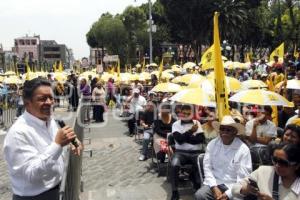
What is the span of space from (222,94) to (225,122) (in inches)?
40.7

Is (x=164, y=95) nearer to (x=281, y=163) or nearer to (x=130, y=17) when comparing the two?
(x=281, y=163)

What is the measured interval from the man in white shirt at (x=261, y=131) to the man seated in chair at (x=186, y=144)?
0.82m

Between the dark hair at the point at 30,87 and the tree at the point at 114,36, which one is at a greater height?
the tree at the point at 114,36

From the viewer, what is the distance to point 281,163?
4.12 m

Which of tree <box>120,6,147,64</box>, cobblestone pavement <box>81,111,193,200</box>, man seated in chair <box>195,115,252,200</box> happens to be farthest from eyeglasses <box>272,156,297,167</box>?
tree <box>120,6,147,64</box>

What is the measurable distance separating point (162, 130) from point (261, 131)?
2395mm

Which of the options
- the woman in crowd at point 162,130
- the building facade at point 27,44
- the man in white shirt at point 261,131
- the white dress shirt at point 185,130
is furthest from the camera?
the building facade at point 27,44

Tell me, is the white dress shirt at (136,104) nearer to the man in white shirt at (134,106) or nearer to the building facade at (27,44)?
the man in white shirt at (134,106)

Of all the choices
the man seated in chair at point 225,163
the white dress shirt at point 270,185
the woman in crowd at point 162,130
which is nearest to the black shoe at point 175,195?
the man seated in chair at point 225,163

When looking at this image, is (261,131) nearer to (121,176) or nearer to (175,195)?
(175,195)

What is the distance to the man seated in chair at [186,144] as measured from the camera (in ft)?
24.2

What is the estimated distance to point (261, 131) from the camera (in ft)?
24.4

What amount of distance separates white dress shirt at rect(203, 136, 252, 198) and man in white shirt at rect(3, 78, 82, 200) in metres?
2.57

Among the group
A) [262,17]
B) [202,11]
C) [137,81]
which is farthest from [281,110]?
[262,17]
